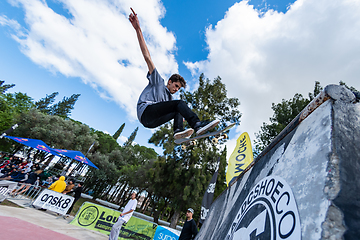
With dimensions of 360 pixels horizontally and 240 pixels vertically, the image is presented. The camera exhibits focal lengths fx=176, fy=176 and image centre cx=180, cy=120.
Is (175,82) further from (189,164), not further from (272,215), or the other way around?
(189,164)

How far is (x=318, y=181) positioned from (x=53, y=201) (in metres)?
10.1

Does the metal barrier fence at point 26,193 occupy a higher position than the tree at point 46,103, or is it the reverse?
the tree at point 46,103

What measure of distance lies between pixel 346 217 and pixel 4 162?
19671mm

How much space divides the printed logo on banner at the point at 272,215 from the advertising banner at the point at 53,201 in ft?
29.3

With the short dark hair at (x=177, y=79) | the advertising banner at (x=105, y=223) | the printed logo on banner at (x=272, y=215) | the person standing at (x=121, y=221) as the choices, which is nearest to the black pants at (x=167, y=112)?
the short dark hair at (x=177, y=79)

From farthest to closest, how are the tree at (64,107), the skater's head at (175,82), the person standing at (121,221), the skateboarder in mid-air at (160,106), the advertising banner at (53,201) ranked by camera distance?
the tree at (64,107) < the advertising banner at (53,201) < the person standing at (121,221) < the skater's head at (175,82) < the skateboarder in mid-air at (160,106)

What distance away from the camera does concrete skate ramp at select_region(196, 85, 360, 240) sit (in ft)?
2.46

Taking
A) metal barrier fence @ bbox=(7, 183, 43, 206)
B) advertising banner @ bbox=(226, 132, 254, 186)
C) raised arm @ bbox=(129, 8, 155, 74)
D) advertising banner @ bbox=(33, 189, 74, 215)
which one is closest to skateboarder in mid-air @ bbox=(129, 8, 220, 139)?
raised arm @ bbox=(129, 8, 155, 74)

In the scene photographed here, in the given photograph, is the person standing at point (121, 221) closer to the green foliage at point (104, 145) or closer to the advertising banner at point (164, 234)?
the advertising banner at point (164, 234)

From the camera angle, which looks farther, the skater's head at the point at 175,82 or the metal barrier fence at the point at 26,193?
the metal barrier fence at the point at 26,193

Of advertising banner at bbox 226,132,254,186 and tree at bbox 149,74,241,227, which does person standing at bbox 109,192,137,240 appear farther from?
tree at bbox 149,74,241,227

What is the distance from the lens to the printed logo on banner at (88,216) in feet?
24.5

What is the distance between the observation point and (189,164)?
611 inches

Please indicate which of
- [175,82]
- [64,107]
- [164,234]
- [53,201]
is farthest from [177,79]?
[64,107]
